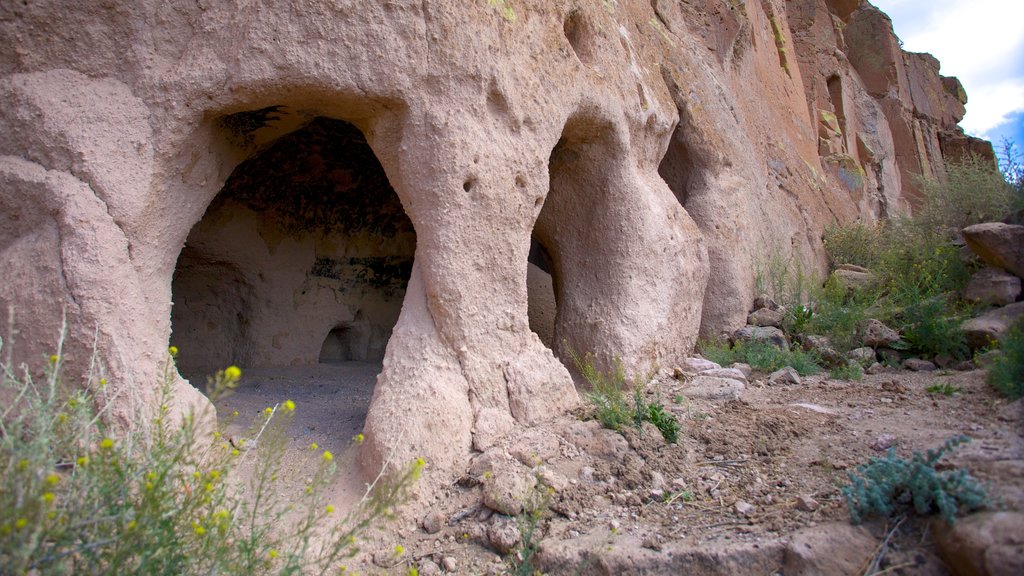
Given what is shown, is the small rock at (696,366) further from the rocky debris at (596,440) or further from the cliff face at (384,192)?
the rocky debris at (596,440)

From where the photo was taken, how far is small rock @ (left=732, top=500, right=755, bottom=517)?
2.43 metres

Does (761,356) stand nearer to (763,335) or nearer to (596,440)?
(763,335)

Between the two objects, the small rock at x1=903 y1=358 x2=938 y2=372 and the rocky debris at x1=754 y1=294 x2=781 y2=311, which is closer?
the small rock at x1=903 y1=358 x2=938 y2=372

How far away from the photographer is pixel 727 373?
14.1 feet

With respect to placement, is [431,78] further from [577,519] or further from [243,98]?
[577,519]

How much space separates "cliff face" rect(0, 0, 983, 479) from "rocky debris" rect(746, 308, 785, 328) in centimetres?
16

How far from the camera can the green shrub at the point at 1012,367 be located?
2.69 metres

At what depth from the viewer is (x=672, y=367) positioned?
4.50 m

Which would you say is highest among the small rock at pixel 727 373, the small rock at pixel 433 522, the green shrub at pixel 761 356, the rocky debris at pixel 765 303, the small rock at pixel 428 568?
the rocky debris at pixel 765 303

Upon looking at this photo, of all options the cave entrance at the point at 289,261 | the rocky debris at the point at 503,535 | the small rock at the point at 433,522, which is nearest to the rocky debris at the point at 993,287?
the rocky debris at the point at 503,535

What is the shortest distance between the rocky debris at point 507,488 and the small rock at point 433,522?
0.18 meters

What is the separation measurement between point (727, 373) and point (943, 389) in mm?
1205

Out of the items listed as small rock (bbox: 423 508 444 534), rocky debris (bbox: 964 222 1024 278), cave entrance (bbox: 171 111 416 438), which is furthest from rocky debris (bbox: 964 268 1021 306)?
cave entrance (bbox: 171 111 416 438)

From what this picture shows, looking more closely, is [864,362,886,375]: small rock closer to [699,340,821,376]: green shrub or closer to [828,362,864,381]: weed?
[828,362,864,381]: weed
